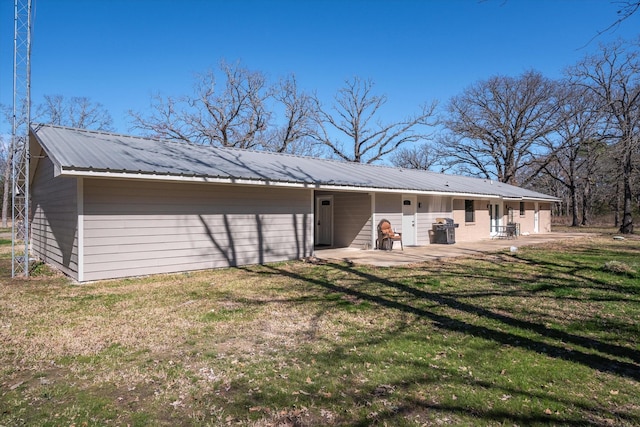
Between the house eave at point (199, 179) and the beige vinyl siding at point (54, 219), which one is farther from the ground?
the house eave at point (199, 179)

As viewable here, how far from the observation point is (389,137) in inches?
1262

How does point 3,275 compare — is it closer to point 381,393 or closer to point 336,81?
point 381,393

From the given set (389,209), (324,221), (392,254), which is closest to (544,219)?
(389,209)

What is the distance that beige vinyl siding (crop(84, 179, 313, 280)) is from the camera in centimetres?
795

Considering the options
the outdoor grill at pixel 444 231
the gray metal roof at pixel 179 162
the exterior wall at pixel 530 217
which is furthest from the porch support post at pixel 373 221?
the exterior wall at pixel 530 217

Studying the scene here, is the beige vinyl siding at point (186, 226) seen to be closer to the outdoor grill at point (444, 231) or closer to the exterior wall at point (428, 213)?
the exterior wall at point (428, 213)

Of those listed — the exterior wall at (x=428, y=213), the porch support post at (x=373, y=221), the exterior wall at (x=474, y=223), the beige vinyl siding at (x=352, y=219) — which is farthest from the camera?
the exterior wall at (x=474, y=223)

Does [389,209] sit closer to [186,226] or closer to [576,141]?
[186,226]

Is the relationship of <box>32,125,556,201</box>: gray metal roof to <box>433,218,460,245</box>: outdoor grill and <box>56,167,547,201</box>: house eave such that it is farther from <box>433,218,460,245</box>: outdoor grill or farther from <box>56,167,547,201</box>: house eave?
<box>433,218,460,245</box>: outdoor grill

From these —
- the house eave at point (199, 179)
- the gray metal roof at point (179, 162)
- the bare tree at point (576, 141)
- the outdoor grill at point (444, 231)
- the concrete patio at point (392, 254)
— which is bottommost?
the concrete patio at point (392, 254)

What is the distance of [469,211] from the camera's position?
18.1m

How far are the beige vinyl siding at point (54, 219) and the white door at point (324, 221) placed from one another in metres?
8.10

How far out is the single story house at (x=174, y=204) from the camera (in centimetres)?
786

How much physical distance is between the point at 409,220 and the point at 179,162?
883 cm
